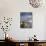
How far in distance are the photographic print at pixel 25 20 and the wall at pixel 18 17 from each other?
0.40 feet

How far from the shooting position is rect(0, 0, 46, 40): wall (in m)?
4.95

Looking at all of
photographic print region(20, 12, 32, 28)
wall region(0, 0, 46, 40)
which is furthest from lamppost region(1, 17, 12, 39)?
photographic print region(20, 12, 32, 28)

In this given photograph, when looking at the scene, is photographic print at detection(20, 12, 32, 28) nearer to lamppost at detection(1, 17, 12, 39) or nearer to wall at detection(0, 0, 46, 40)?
wall at detection(0, 0, 46, 40)

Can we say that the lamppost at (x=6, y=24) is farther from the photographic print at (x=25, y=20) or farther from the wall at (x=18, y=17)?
the photographic print at (x=25, y=20)

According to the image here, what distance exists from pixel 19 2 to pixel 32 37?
1.48 m

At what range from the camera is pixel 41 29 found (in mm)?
5070

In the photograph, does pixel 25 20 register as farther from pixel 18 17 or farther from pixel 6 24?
pixel 6 24

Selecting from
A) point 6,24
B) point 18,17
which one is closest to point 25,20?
point 18,17

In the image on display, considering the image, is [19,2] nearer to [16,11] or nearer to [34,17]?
[16,11]

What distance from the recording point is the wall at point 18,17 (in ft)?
16.3

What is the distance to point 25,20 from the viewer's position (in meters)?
5.02

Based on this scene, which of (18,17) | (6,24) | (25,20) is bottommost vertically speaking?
(6,24)

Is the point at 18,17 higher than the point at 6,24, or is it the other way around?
the point at 18,17

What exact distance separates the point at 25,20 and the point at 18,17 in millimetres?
304
